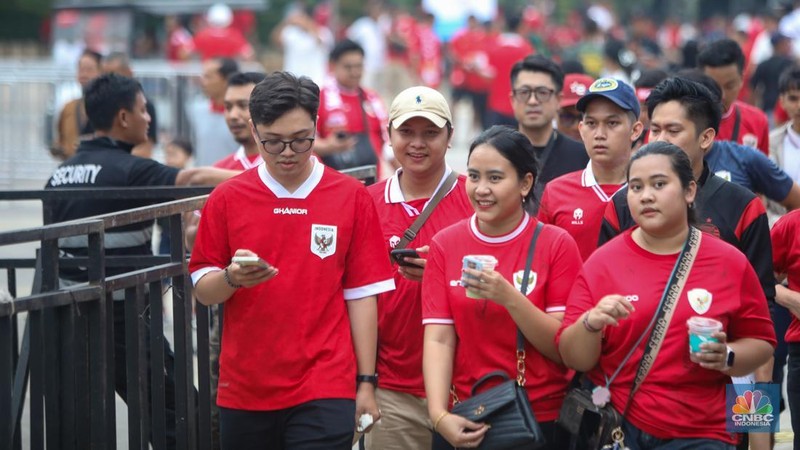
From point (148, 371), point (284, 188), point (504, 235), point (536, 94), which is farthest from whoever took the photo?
point (536, 94)

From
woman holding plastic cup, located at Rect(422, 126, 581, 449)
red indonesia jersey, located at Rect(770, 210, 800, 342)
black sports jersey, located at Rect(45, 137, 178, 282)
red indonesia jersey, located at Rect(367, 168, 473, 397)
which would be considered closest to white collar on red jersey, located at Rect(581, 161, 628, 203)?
red indonesia jersey, located at Rect(367, 168, 473, 397)

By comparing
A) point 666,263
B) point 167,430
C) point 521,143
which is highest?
point 521,143

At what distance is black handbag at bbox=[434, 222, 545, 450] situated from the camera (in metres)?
4.63

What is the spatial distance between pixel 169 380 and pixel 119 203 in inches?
41.1

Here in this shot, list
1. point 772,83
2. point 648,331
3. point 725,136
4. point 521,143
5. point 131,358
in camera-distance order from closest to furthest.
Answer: point 648,331, point 521,143, point 131,358, point 725,136, point 772,83

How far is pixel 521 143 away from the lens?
5113mm

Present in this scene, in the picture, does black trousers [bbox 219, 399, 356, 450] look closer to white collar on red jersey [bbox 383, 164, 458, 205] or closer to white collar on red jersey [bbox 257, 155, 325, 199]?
white collar on red jersey [bbox 257, 155, 325, 199]

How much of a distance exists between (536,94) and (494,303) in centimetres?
330

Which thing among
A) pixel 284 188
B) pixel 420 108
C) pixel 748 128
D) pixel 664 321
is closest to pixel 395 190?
pixel 420 108

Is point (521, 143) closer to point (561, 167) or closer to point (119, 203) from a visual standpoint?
point (561, 167)

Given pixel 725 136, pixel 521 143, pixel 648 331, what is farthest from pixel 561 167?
pixel 648 331

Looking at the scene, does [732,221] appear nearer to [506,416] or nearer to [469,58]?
[506,416]

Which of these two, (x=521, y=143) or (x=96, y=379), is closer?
(x=521, y=143)

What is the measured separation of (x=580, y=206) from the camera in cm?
588
